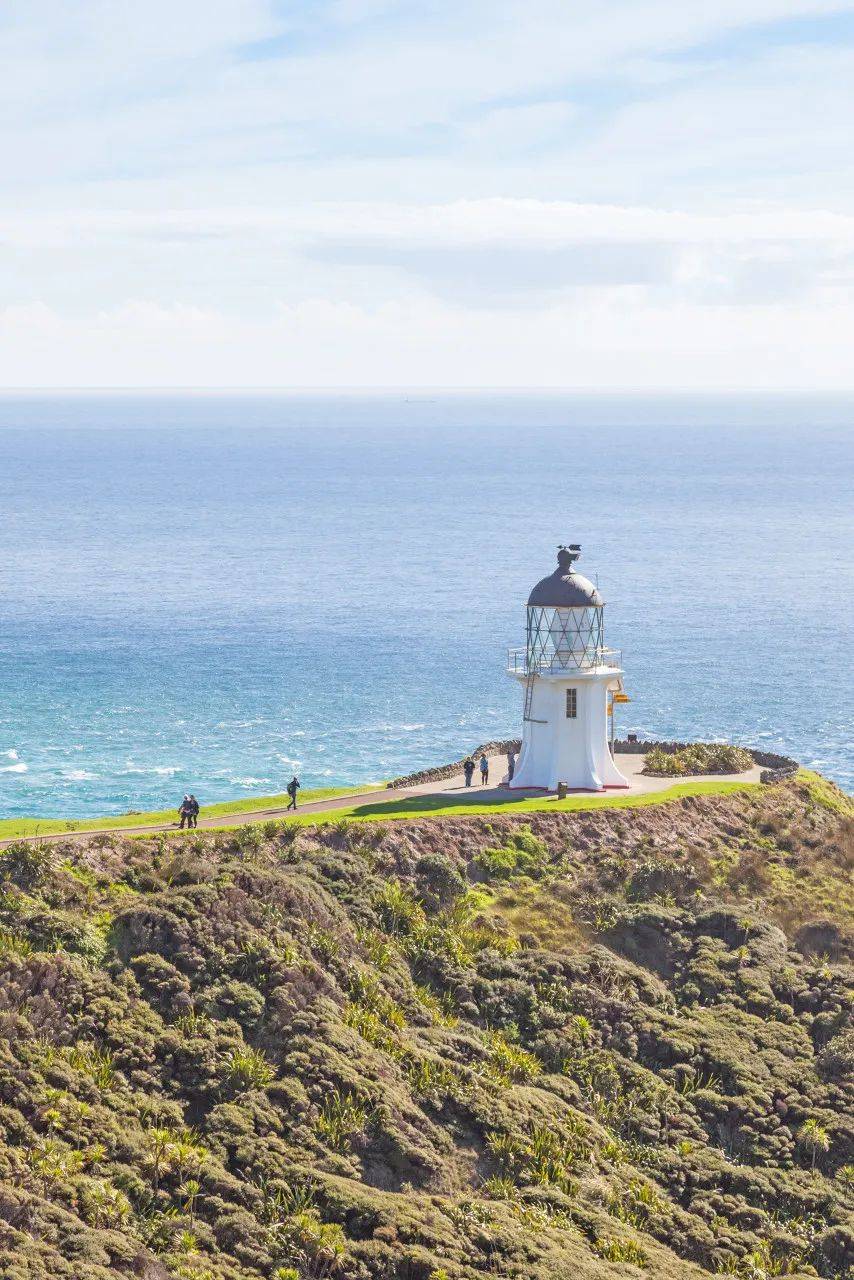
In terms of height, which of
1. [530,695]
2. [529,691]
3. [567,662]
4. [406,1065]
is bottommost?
[406,1065]

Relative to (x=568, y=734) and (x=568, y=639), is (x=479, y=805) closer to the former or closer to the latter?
(x=568, y=734)

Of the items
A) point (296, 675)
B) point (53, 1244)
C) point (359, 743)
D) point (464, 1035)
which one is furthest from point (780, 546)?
point (53, 1244)

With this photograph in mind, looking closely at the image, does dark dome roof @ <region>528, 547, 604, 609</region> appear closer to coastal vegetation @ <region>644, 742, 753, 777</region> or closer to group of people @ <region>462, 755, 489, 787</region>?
group of people @ <region>462, 755, 489, 787</region>

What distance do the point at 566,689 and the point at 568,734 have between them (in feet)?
4.66

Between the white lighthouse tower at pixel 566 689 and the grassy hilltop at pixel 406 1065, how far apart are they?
6.99m

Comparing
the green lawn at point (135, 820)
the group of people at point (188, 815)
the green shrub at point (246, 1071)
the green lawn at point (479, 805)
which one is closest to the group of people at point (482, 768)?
the green lawn at point (479, 805)

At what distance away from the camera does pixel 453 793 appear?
54812 mm

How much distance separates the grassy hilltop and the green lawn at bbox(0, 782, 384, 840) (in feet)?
10.9

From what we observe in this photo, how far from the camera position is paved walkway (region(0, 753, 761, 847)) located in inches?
1880

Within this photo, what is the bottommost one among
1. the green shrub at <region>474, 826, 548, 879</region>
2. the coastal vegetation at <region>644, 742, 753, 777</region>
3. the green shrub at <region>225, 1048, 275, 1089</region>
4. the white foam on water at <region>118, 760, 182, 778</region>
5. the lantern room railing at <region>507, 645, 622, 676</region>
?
the green shrub at <region>225, 1048, 275, 1089</region>

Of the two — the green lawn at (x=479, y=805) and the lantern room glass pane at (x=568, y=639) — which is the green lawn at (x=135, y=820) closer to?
the green lawn at (x=479, y=805)

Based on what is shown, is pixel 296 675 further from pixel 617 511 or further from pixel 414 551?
pixel 617 511

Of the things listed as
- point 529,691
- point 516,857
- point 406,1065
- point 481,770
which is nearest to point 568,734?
point 529,691

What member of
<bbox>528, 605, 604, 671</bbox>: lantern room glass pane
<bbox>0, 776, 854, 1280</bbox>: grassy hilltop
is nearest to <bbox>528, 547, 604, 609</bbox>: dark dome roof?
<bbox>528, 605, 604, 671</bbox>: lantern room glass pane
